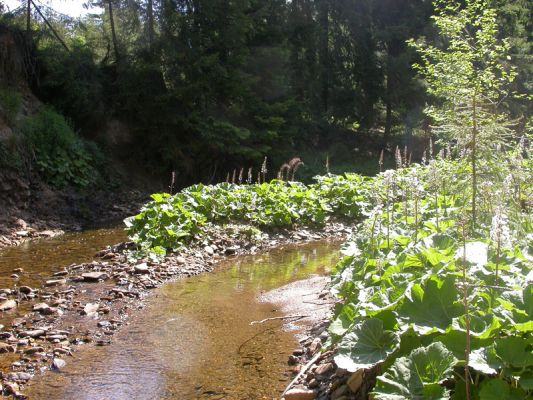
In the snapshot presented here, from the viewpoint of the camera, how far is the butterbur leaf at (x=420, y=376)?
7.80 ft

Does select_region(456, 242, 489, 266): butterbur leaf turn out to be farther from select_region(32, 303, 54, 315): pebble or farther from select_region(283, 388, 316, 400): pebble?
select_region(32, 303, 54, 315): pebble

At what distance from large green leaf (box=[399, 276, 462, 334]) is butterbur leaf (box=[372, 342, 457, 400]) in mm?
252

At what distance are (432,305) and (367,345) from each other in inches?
15.6

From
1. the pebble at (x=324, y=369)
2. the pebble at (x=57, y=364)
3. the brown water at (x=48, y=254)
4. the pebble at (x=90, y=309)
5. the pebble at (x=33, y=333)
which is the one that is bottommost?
the brown water at (x=48, y=254)

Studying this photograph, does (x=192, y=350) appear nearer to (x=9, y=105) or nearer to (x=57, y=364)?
(x=57, y=364)

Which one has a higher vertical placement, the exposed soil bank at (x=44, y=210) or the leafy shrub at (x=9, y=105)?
the leafy shrub at (x=9, y=105)

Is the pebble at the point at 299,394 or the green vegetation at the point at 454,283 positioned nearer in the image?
the green vegetation at the point at 454,283

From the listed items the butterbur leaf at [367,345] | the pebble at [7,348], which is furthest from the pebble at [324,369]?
the pebble at [7,348]

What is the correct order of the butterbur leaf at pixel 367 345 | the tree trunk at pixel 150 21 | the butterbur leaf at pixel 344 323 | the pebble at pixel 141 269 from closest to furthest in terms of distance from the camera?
the butterbur leaf at pixel 367 345 < the butterbur leaf at pixel 344 323 < the pebble at pixel 141 269 < the tree trunk at pixel 150 21

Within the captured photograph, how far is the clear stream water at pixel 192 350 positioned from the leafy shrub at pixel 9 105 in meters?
6.65

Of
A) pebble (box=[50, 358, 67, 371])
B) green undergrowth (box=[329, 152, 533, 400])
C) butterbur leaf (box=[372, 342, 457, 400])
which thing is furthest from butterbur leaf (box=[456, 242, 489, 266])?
pebble (box=[50, 358, 67, 371])

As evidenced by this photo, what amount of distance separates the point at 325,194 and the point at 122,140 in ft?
27.9

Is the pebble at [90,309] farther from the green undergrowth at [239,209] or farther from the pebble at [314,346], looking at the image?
the pebble at [314,346]

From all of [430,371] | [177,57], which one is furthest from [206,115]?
[430,371]
